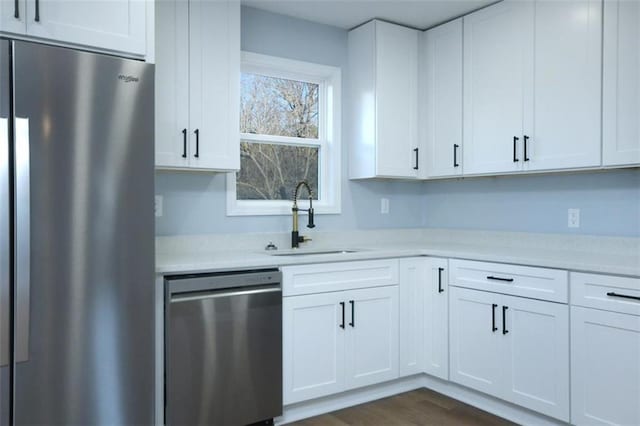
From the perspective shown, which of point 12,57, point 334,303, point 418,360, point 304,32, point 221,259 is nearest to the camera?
point 12,57

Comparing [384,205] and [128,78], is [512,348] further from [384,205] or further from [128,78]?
[128,78]

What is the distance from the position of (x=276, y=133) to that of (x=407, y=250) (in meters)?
1.18

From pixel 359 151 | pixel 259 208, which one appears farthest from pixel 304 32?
pixel 259 208

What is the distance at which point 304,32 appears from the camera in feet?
11.3

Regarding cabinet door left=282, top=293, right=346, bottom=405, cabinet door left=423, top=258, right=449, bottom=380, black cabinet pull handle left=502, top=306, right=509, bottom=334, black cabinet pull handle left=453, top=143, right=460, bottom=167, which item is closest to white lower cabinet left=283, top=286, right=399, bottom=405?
cabinet door left=282, top=293, right=346, bottom=405

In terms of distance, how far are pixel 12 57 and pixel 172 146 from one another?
3.01 ft

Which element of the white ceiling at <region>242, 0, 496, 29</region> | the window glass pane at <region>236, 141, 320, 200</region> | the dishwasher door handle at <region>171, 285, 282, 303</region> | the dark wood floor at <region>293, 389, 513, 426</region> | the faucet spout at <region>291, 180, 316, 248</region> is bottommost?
the dark wood floor at <region>293, 389, 513, 426</region>

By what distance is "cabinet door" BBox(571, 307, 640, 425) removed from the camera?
2199 millimetres

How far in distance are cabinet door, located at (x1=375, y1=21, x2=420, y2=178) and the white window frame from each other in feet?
1.07

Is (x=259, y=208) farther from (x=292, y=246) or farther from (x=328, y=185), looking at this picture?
(x=328, y=185)

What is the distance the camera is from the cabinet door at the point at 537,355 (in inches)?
96.3

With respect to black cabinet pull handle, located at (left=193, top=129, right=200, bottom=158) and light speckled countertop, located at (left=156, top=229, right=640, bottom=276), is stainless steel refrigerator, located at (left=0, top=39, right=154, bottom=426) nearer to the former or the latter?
light speckled countertop, located at (left=156, top=229, right=640, bottom=276)

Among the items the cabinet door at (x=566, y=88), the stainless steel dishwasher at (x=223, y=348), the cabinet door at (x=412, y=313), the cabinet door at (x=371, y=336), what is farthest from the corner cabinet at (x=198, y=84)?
the cabinet door at (x=566, y=88)

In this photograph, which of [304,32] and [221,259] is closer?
[221,259]
